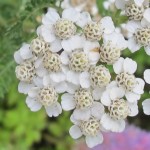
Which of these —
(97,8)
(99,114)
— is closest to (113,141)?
(97,8)

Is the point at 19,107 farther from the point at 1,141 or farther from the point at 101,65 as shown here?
the point at 101,65

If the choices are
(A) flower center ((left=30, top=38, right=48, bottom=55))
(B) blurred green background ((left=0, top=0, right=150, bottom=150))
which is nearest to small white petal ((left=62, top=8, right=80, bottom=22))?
(A) flower center ((left=30, top=38, right=48, bottom=55))

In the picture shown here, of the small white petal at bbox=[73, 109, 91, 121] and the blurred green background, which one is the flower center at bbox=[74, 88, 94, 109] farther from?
the blurred green background

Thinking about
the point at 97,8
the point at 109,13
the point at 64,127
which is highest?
the point at 109,13

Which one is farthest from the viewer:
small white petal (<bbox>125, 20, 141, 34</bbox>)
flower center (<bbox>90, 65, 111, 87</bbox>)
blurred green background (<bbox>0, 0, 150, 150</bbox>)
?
blurred green background (<bbox>0, 0, 150, 150</bbox>)

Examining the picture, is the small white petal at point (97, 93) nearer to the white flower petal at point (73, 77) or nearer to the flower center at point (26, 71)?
the white flower petal at point (73, 77)

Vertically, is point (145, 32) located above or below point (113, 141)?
above

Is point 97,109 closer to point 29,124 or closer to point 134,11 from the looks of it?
point 134,11
